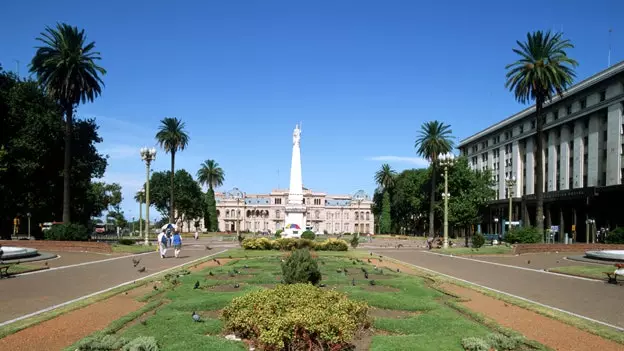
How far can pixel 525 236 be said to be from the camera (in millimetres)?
39188

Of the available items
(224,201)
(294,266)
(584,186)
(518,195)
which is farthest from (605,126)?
(224,201)

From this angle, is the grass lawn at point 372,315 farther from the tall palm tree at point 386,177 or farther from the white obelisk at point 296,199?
the tall palm tree at point 386,177

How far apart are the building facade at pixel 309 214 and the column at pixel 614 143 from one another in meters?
99.6

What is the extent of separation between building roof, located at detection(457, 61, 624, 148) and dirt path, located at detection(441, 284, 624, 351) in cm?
3994

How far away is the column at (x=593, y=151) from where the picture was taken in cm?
5675

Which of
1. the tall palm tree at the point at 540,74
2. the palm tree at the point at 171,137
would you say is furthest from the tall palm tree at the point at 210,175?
the tall palm tree at the point at 540,74

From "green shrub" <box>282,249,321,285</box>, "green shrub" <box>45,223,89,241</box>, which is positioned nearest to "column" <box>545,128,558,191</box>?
"green shrub" <box>45,223,89,241</box>

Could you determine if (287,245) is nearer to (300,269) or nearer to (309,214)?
(300,269)

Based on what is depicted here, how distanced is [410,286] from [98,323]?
997 centimetres

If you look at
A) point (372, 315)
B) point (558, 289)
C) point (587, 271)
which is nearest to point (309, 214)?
point (587, 271)

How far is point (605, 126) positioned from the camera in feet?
182

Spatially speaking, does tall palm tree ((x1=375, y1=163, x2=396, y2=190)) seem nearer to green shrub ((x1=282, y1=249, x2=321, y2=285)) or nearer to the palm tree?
the palm tree

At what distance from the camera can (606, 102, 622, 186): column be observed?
52.1 metres

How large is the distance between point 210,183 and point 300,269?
115m
